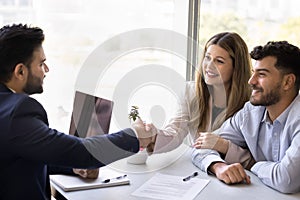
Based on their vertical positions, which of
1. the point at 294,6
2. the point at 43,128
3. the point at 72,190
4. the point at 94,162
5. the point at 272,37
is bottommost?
the point at 72,190

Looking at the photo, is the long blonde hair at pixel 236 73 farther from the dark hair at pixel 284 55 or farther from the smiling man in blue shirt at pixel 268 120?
the dark hair at pixel 284 55

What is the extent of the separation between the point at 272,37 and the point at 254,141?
101cm

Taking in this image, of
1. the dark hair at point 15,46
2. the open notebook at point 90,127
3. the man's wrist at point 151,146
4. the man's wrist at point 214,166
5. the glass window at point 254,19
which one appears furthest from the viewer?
the glass window at point 254,19

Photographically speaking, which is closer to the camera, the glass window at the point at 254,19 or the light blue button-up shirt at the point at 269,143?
the light blue button-up shirt at the point at 269,143

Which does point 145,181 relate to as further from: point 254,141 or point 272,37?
point 272,37

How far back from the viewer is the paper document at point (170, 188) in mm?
1602

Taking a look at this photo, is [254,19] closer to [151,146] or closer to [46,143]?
[151,146]

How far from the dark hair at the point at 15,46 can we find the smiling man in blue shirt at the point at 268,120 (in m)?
0.90

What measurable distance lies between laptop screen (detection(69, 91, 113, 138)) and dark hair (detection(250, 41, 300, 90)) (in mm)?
751

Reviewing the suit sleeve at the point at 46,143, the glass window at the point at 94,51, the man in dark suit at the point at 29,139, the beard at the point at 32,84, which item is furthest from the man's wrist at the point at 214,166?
the beard at the point at 32,84

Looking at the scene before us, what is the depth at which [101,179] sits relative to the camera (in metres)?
1.76

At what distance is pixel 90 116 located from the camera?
1856mm

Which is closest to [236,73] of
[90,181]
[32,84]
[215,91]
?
[215,91]

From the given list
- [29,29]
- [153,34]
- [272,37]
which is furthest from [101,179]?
[272,37]
